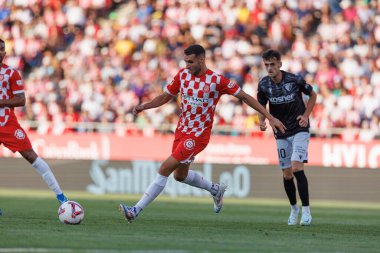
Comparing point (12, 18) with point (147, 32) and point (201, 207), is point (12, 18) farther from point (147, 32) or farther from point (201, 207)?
point (201, 207)

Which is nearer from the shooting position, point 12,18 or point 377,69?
point 377,69

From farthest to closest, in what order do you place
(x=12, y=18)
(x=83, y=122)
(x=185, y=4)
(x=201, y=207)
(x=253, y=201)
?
(x=12, y=18) → (x=185, y=4) → (x=83, y=122) → (x=253, y=201) → (x=201, y=207)

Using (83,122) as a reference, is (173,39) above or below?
above

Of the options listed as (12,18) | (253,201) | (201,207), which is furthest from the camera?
(12,18)

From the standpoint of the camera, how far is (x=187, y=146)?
513 inches

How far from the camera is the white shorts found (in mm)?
13609

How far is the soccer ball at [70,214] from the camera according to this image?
12.5 m

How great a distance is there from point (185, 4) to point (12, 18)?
5749mm

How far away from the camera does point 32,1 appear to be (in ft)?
101

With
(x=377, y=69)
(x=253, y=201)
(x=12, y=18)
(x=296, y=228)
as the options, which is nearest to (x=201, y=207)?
(x=253, y=201)

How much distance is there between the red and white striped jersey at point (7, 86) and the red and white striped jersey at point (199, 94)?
2.19 metres

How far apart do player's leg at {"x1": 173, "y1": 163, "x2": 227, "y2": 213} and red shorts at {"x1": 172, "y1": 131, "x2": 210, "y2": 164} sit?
37cm

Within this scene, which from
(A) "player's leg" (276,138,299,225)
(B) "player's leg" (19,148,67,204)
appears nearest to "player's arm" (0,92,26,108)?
(B) "player's leg" (19,148,67,204)

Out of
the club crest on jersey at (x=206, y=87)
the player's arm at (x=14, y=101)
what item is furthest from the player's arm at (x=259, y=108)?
the player's arm at (x=14, y=101)
